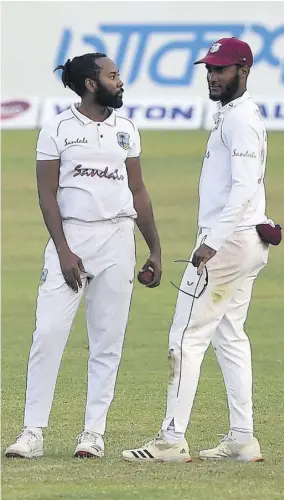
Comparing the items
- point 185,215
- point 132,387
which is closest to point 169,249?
point 185,215

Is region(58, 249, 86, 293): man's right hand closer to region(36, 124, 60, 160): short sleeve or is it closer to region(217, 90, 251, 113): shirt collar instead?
region(36, 124, 60, 160): short sleeve

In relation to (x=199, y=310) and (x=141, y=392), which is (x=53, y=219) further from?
(x=141, y=392)

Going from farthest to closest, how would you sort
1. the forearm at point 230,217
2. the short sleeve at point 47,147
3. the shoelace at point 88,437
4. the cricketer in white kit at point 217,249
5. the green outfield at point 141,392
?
the shoelace at point 88,437, the short sleeve at point 47,147, the cricketer in white kit at point 217,249, the forearm at point 230,217, the green outfield at point 141,392

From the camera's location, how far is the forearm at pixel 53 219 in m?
7.14

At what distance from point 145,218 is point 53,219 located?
23.8 inches

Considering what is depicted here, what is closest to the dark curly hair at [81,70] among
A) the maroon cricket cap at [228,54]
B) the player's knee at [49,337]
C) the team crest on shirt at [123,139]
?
the team crest on shirt at [123,139]

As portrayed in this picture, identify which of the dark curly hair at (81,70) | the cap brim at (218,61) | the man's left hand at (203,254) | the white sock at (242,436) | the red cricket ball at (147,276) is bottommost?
the white sock at (242,436)

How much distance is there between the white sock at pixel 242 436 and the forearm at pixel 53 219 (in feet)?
4.40

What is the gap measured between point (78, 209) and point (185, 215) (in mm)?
12516

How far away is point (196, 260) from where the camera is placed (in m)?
6.91

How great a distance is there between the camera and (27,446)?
7.16 metres

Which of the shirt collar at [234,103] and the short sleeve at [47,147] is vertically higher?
the shirt collar at [234,103]

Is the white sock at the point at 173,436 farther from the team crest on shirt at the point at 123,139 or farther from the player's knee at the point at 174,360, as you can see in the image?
the team crest on shirt at the point at 123,139

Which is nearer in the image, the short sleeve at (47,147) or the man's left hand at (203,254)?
the man's left hand at (203,254)
